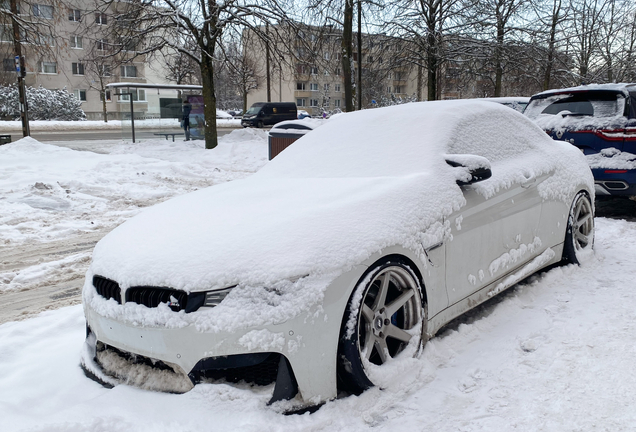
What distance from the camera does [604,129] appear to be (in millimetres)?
6637

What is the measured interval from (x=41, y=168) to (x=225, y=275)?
10.7m

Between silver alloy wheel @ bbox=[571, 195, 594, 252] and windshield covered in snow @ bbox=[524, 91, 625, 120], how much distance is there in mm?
2404

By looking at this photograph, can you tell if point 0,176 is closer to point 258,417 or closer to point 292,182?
point 292,182

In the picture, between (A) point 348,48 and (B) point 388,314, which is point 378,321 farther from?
(A) point 348,48

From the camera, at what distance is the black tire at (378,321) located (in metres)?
2.56

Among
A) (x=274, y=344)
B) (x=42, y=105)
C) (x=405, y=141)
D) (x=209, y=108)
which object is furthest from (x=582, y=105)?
(x=42, y=105)

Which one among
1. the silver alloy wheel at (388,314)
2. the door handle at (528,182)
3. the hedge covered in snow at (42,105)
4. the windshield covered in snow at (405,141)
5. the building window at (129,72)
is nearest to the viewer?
the silver alloy wheel at (388,314)

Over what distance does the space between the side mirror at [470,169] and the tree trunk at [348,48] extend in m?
15.3

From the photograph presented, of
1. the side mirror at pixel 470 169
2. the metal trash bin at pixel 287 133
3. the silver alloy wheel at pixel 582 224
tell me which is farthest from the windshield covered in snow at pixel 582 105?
the metal trash bin at pixel 287 133

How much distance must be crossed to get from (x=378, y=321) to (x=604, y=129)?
529 cm

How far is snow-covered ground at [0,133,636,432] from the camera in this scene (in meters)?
2.44

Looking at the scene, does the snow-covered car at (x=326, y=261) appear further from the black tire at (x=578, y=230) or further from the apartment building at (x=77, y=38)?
the apartment building at (x=77, y=38)

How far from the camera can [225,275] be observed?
2465mm

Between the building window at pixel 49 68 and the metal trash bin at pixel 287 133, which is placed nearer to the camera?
the metal trash bin at pixel 287 133
